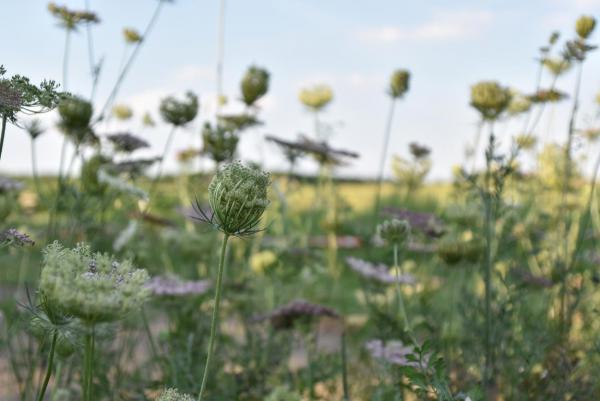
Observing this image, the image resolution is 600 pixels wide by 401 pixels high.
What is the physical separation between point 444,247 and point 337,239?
2264 millimetres

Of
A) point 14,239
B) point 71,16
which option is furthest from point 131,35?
point 14,239

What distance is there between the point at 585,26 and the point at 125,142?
1.96 metres

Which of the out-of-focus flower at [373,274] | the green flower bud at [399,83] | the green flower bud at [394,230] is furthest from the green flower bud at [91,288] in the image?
the green flower bud at [399,83]

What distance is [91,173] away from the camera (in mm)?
Answer: 3240

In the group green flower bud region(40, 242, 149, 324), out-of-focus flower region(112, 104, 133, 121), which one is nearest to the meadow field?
green flower bud region(40, 242, 149, 324)

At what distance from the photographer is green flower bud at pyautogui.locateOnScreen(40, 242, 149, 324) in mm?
994

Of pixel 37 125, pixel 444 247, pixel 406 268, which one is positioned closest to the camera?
pixel 37 125

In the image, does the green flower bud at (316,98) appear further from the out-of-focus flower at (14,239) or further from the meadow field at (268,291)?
the out-of-focus flower at (14,239)

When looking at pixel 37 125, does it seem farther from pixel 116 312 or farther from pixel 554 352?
pixel 554 352

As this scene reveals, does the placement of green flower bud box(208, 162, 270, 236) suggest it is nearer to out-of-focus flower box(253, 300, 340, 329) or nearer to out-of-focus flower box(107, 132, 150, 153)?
out-of-focus flower box(253, 300, 340, 329)

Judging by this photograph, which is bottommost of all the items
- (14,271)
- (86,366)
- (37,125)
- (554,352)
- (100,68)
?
(14,271)

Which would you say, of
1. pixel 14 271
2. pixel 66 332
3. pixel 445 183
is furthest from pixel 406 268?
pixel 445 183

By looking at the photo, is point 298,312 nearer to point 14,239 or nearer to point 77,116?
point 77,116

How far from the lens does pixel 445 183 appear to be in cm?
1312
